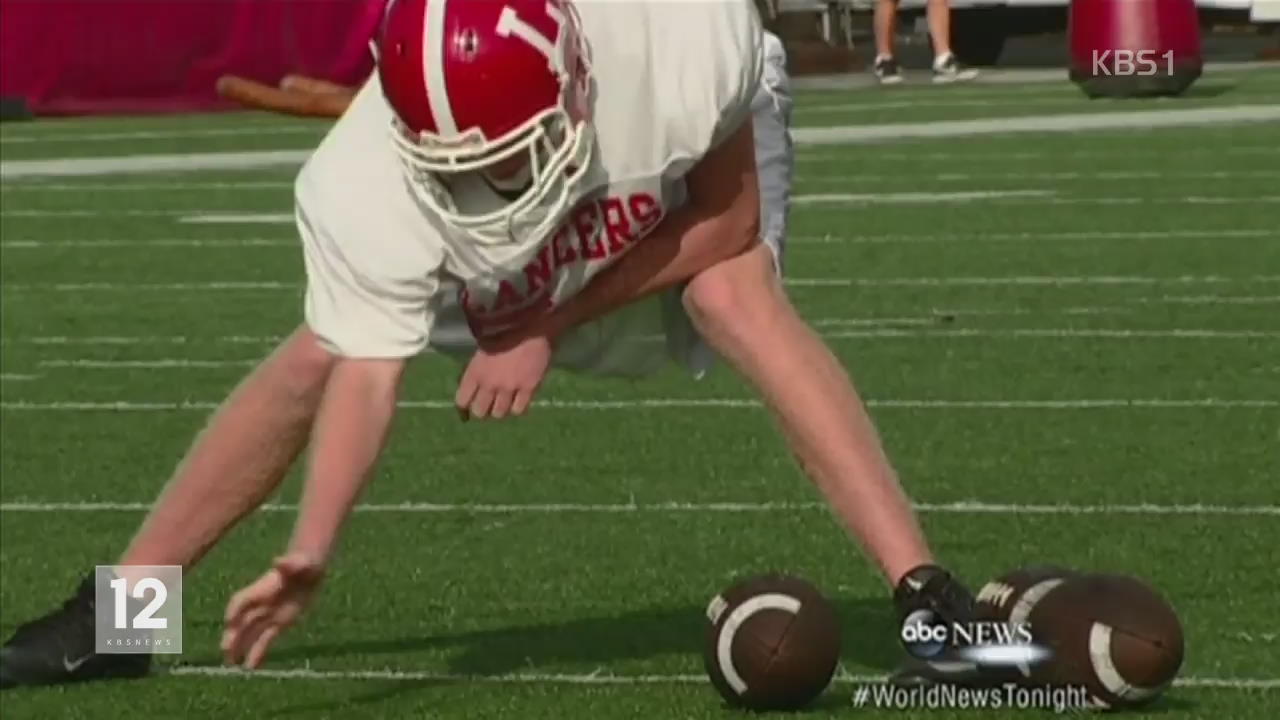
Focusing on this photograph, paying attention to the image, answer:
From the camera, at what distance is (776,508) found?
701 cm

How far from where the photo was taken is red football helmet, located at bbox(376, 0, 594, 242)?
4.62 metres

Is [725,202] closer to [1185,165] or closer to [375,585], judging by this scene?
[375,585]

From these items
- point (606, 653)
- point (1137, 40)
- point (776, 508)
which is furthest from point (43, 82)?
point (606, 653)

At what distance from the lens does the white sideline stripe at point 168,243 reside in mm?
12453

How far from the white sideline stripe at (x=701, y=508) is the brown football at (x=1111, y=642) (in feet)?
5.79

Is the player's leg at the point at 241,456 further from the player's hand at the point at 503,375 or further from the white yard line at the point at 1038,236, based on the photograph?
the white yard line at the point at 1038,236

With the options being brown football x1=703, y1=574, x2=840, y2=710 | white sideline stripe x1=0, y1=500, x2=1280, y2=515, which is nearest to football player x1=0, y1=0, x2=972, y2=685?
brown football x1=703, y1=574, x2=840, y2=710

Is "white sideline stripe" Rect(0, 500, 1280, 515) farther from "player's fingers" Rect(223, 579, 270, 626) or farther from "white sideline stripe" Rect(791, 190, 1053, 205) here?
"white sideline stripe" Rect(791, 190, 1053, 205)

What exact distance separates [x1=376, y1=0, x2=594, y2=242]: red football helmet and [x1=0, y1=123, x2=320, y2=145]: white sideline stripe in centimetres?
1309

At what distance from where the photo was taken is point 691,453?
25.5 ft

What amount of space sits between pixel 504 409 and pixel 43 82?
1588 centimetres

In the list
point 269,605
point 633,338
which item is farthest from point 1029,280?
point 269,605

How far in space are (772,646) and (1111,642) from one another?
1.60ft

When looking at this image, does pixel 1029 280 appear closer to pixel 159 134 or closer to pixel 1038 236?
pixel 1038 236
